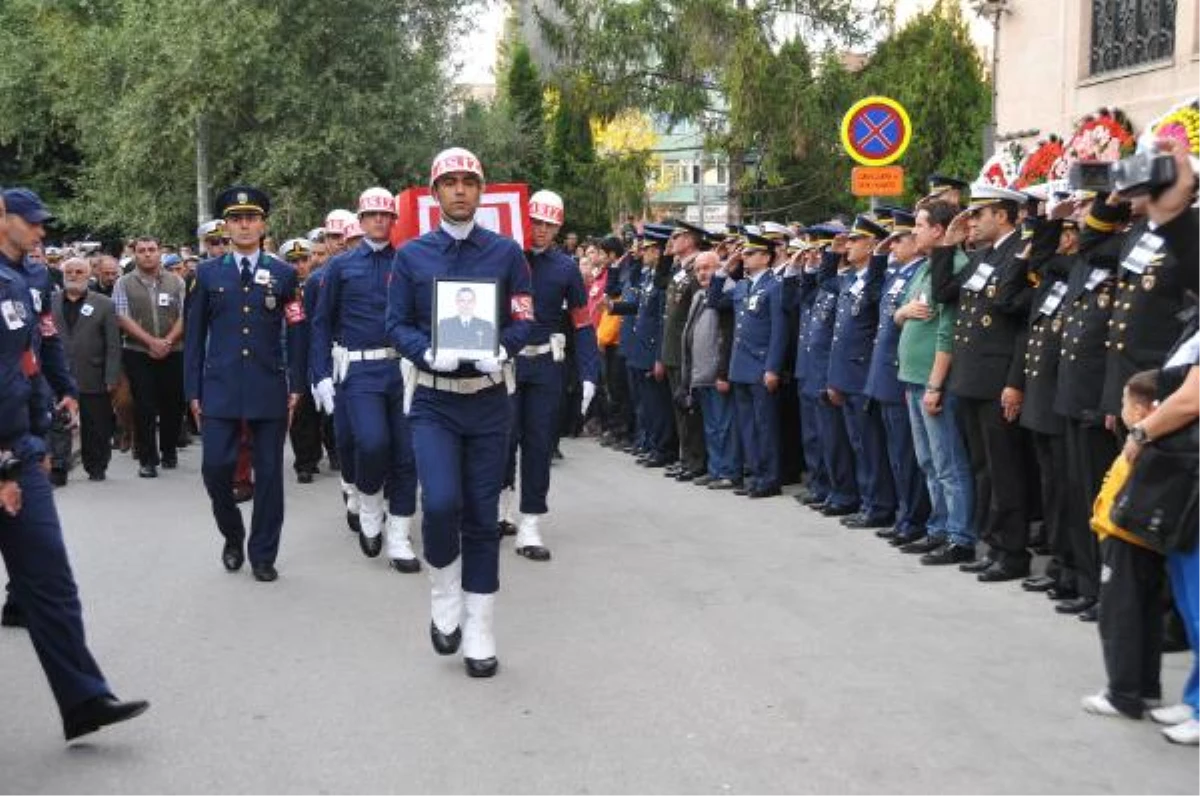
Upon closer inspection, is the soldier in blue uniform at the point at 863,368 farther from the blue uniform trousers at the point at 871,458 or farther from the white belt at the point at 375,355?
the white belt at the point at 375,355

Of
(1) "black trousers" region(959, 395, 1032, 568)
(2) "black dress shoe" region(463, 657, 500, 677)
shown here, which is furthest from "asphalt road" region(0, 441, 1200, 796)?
(1) "black trousers" region(959, 395, 1032, 568)

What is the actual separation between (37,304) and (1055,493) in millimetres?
5316

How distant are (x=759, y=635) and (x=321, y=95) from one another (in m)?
27.3

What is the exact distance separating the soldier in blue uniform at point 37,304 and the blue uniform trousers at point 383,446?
1.98 m

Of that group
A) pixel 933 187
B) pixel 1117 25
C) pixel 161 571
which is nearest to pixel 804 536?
pixel 933 187

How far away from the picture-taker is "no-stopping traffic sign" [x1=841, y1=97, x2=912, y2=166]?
13625 mm

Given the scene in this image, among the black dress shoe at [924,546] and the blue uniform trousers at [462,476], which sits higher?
the blue uniform trousers at [462,476]

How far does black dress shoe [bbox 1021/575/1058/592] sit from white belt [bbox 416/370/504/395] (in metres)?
3.45

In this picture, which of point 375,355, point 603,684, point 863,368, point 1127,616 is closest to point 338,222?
point 375,355

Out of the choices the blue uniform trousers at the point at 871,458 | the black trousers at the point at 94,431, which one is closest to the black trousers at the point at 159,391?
the black trousers at the point at 94,431

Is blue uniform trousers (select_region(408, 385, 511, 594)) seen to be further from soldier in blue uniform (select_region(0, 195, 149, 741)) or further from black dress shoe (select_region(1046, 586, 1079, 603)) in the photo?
black dress shoe (select_region(1046, 586, 1079, 603))

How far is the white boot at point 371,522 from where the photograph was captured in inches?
384

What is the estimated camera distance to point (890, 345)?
33.3 feet

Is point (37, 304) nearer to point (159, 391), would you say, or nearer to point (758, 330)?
point (758, 330)
